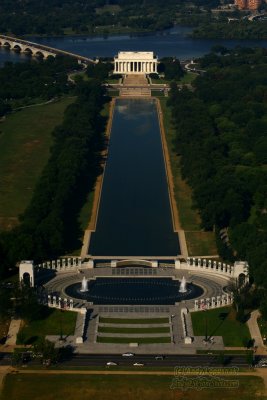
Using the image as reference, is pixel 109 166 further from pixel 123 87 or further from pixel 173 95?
pixel 123 87

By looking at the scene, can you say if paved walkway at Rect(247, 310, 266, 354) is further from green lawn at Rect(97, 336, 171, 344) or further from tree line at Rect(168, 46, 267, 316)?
green lawn at Rect(97, 336, 171, 344)

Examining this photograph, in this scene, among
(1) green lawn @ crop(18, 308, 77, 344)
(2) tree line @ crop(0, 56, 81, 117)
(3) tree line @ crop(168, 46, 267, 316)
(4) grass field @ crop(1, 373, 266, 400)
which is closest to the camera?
(4) grass field @ crop(1, 373, 266, 400)

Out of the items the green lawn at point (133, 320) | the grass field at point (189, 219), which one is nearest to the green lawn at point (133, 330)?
the green lawn at point (133, 320)

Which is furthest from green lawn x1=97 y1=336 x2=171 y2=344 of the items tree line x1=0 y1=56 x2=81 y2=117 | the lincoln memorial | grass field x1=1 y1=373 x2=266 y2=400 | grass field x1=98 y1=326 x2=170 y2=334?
the lincoln memorial

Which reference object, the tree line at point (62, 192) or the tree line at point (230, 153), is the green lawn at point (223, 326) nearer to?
the tree line at point (230, 153)

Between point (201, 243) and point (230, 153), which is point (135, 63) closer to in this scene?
point (230, 153)

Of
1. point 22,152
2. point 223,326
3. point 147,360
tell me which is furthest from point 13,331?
point 22,152
